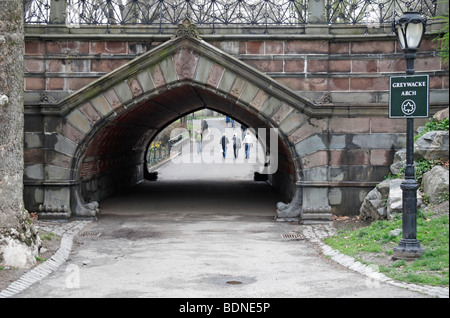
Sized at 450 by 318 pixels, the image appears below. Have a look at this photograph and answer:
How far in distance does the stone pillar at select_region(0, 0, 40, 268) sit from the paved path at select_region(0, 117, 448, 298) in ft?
2.12

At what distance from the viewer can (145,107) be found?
15.5 metres

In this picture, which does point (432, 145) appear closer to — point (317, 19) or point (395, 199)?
point (395, 199)

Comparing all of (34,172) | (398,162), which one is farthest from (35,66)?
(398,162)

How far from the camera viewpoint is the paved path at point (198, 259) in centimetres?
697

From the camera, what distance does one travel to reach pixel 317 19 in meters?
13.3

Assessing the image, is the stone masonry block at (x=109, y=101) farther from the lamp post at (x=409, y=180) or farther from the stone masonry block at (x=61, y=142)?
the lamp post at (x=409, y=180)

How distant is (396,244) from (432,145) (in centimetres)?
334

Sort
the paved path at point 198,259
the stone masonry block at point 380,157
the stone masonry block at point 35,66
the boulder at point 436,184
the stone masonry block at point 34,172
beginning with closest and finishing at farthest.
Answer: the paved path at point 198,259
the boulder at point 436,184
the stone masonry block at point 380,157
the stone masonry block at point 34,172
the stone masonry block at point 35,66

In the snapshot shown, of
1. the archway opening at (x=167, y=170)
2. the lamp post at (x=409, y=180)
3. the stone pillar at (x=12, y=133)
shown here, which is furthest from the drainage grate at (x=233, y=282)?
the archway opening at (x=167, y=170)

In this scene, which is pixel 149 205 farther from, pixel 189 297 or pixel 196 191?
pixel 189 297

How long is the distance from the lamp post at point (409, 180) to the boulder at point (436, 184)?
6.75 feet

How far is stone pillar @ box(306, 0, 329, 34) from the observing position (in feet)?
43.5

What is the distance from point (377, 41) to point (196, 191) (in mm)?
8207

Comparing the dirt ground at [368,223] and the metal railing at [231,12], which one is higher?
the metal railing at [231,12]
